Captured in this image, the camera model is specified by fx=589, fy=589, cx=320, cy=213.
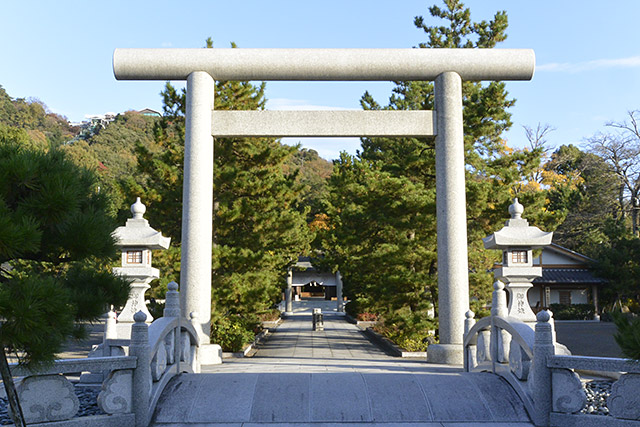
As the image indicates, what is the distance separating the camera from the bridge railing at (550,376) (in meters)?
5.49

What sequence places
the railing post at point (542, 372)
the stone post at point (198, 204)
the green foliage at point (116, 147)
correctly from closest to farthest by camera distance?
the railing post at point (542, 372), the stone post at point (198, 204), the green foliage at point (116, 147)

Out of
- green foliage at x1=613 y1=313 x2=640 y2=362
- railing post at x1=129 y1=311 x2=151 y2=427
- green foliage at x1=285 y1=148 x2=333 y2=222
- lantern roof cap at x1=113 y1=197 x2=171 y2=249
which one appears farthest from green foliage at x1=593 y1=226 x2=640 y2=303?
railing post at x1=129 y1=311 x2=151 y2=427

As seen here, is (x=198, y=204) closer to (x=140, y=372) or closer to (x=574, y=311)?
(x=140, y=372)

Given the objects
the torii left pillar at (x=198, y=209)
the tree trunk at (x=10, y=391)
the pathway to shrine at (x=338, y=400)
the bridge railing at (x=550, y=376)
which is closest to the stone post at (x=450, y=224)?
the bridge railing at (x=550, y=376)

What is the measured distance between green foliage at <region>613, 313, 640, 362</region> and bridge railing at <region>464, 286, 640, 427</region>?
0.48 metres

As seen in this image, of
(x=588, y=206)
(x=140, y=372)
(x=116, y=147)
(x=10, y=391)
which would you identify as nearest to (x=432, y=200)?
(x=140, y=372)

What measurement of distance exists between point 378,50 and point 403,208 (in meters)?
4.71

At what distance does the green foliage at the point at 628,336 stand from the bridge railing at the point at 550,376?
48 centimetres

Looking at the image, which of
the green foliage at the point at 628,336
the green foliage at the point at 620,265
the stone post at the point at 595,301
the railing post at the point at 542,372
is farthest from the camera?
the stone post at the point at 595,301

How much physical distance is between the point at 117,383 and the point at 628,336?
471 cm

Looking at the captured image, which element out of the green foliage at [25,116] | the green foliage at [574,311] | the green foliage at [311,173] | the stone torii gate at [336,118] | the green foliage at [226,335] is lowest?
the green foliage at [574,311]

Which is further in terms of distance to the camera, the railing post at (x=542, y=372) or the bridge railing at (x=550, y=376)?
the railing post at (x=542, y=372)

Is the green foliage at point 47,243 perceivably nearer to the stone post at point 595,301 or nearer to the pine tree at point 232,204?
the pine tree at point 232,204

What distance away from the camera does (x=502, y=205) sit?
Result: 14398 millimetres
